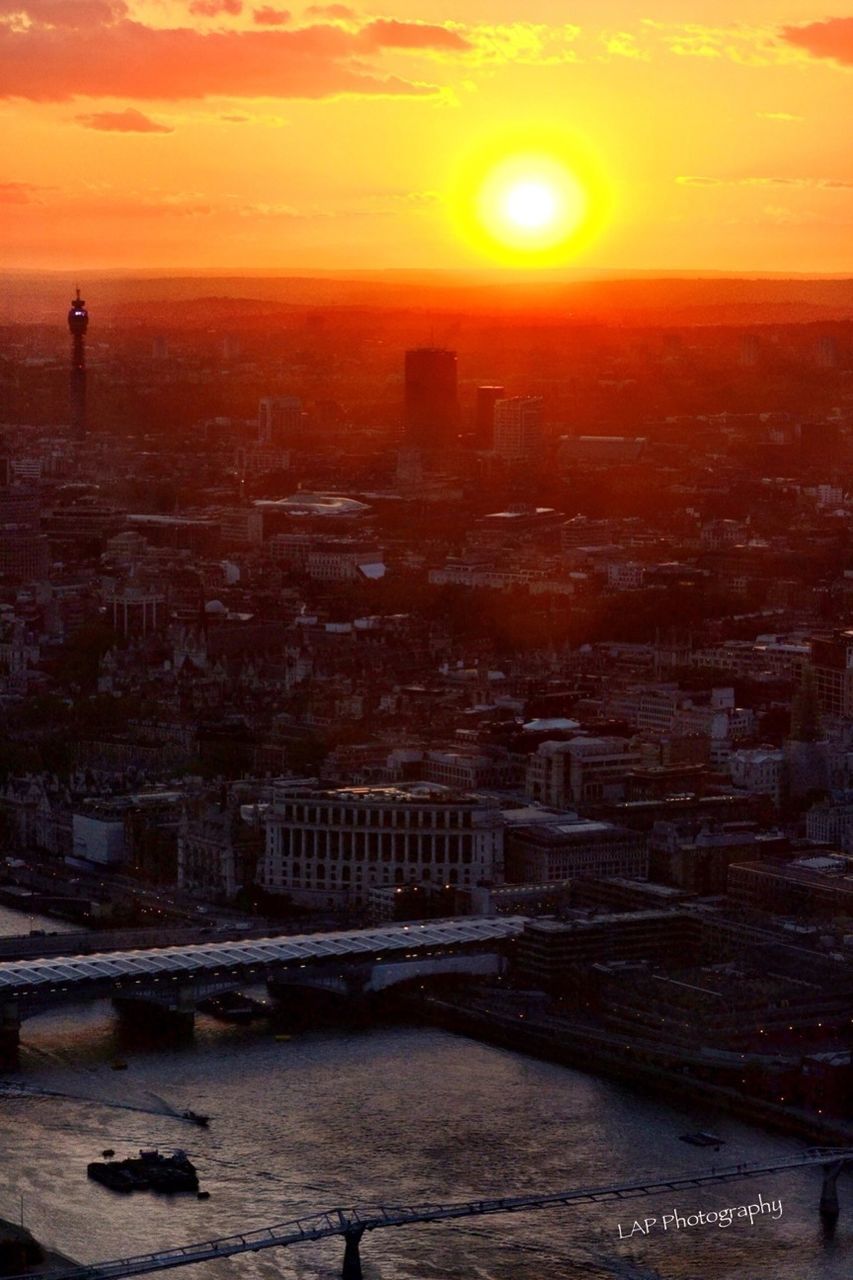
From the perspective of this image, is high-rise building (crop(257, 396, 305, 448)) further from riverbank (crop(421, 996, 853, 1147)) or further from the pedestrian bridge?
riverbank (crop(421, 996, 853, 1147))

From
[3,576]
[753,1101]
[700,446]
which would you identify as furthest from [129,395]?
[753,1101]

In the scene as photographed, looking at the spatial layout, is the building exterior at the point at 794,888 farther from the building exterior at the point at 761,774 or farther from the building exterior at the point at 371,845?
the building exterior at the point at 761,774

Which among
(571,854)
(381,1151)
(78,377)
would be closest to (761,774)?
(571,854)

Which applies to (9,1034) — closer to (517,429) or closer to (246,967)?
(246,967)

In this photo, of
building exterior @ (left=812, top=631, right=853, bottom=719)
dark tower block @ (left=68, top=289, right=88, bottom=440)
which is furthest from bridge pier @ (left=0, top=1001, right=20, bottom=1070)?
dark tower block @ (left=68, top=289, right=88, bottom=440)

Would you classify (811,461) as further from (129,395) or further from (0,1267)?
(0,1267)

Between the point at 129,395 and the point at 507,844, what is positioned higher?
the point at 129,395
